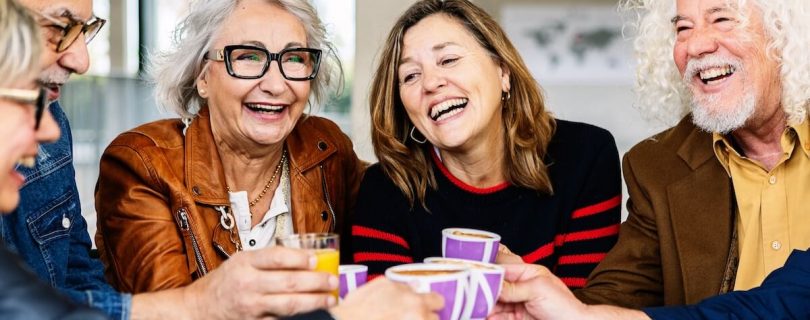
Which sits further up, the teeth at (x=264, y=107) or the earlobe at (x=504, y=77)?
the earlobe at (x=504, y=77)

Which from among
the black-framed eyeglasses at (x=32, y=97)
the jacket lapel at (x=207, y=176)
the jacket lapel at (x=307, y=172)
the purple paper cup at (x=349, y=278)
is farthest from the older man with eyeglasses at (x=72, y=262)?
the jacket lapel at (x=307, y=172)

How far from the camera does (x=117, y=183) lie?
7.68 feet

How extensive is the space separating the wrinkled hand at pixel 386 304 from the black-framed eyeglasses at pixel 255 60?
3.75 feet

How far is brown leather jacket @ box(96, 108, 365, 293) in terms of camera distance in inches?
89.0

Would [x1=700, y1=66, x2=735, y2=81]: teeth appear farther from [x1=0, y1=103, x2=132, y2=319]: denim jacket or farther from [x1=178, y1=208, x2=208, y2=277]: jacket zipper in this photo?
[x1=0, y1=103, x2=132, y2=319]: denim jacket

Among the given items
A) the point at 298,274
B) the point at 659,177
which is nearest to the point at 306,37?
the point at 659,177

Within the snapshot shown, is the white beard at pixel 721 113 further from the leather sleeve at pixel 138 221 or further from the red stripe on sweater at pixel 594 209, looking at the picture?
the leather sleeve at pixel 138 221

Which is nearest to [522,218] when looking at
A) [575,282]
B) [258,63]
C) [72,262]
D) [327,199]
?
[575,282]

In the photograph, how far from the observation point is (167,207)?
7.59 feet

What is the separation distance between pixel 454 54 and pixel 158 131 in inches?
32.1

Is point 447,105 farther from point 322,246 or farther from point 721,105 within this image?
point 322,246

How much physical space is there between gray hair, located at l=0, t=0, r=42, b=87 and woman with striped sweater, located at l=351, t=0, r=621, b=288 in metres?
1.29

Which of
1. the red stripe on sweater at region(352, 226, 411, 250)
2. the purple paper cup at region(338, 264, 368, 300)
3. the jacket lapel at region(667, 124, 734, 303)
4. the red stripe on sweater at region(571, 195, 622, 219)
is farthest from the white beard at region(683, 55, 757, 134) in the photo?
the purple paper cup at region(338, 264, 368, 300)

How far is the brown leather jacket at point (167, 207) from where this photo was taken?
2262 millimetres
